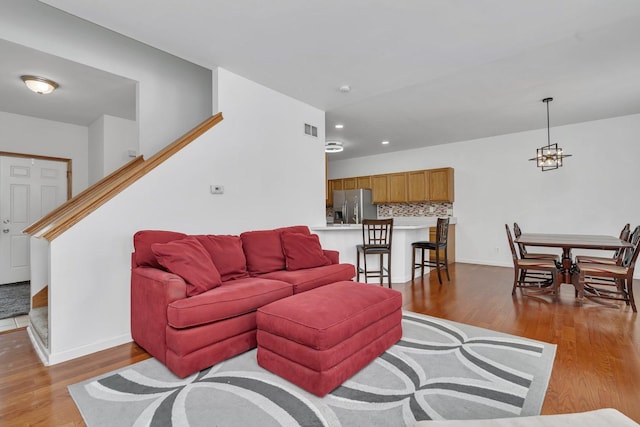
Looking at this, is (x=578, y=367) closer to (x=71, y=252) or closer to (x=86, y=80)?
(x=71, y=252)

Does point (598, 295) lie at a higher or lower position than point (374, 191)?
lower

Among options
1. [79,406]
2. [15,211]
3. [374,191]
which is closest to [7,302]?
[15,211]

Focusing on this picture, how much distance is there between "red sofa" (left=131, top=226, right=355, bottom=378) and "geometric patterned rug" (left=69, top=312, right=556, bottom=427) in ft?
0.45

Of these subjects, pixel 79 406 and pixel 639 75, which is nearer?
pixel 79 406

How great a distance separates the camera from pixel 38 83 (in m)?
3.60

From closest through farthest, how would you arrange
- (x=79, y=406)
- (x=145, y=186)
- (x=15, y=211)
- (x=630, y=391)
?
(x=79, y=406)
(x=630, y=391)
(x=145, y=186)
(x=15, y=211)

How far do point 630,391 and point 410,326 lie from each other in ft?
4.78

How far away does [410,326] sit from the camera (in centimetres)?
287

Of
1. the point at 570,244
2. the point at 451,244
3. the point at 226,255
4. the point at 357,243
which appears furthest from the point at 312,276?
the point at 451,244

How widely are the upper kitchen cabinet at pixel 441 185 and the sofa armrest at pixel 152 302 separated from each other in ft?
19.4

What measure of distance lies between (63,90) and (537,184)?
25.9 feet

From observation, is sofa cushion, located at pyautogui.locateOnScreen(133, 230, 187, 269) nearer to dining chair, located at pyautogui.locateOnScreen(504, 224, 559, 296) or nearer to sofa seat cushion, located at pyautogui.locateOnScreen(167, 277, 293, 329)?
sofa seat cushion, located at pyautogui.locateOnScreen(167, 277, 293, 329)

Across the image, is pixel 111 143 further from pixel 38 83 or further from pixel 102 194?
pixel 102 194

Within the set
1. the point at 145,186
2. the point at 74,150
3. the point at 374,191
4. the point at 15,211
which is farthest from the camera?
the point at 374,191
